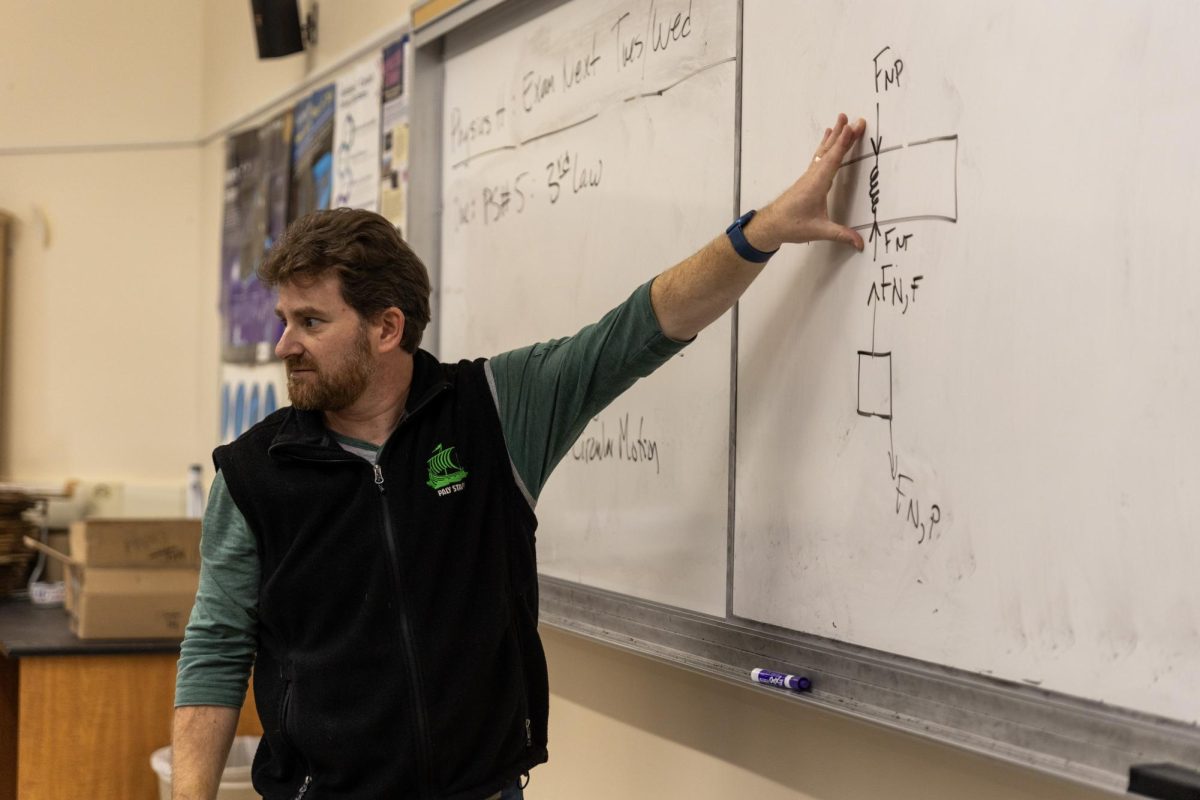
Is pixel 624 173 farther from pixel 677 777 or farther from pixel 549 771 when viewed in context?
pixel 549 771

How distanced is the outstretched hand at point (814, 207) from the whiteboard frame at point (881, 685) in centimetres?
21

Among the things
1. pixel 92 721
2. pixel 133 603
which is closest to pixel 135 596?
pixel 133 603

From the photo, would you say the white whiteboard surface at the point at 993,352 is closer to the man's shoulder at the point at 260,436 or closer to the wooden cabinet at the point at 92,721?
the man's shoulder at the point at 260,436

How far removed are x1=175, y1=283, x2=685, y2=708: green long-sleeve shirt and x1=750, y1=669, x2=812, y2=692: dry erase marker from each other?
0.39 metres

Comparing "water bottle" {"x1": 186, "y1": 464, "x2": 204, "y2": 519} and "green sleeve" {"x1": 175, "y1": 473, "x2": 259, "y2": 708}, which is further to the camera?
"water bottle" {"x1": 186, "y1": 464, "x2": 204, "y2": 519}

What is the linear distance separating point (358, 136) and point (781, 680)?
1967mm

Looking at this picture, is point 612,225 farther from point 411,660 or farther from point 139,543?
point 139,543

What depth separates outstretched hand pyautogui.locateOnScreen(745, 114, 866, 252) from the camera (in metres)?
1.38

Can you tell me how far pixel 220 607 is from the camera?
1541 millimetres

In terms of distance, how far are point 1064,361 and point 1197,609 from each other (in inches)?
10.2

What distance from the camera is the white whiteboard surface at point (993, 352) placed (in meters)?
1.07

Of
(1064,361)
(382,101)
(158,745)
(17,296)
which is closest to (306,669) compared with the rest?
(1064,361)

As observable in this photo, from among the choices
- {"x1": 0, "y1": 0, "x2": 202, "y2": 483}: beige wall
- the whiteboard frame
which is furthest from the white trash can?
{"x1": 0, "y1": 0, "x2": 202, "y2": 483}: beige wall

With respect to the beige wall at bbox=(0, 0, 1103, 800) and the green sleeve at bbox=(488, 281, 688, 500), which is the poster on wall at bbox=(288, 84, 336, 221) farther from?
the green sleeve at bbox=(488, 281, 688, 500)
